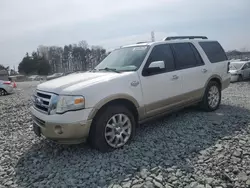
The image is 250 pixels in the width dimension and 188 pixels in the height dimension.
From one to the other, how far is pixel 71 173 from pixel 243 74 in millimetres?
16153

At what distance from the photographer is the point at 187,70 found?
4.93 meters

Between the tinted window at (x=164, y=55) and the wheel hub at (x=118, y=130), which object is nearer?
the wheel hub at (x=118, y=130)

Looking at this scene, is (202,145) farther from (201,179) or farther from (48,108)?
(48,108)

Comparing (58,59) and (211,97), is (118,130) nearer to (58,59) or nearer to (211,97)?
(211,97)

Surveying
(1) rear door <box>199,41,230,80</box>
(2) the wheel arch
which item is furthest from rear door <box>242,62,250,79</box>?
(2) the wheel arch

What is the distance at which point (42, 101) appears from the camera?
3.72 meters

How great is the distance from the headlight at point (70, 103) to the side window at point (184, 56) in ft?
7.93

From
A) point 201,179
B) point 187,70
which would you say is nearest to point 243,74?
point 187,70

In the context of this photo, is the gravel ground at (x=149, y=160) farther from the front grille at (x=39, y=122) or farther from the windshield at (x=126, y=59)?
the windshield at (x=126, y=59)

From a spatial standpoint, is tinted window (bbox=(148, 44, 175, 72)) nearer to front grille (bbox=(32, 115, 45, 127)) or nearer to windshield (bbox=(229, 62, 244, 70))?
front grille (bbox=(32, 115, 45, 127))

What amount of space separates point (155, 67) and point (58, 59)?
253 feet

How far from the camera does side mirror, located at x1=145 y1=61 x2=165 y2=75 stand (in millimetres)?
4032

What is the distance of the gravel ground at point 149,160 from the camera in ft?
9.42

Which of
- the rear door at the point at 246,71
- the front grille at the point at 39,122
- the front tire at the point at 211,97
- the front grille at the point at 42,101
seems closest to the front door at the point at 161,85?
the front tire at the point at 211,97
